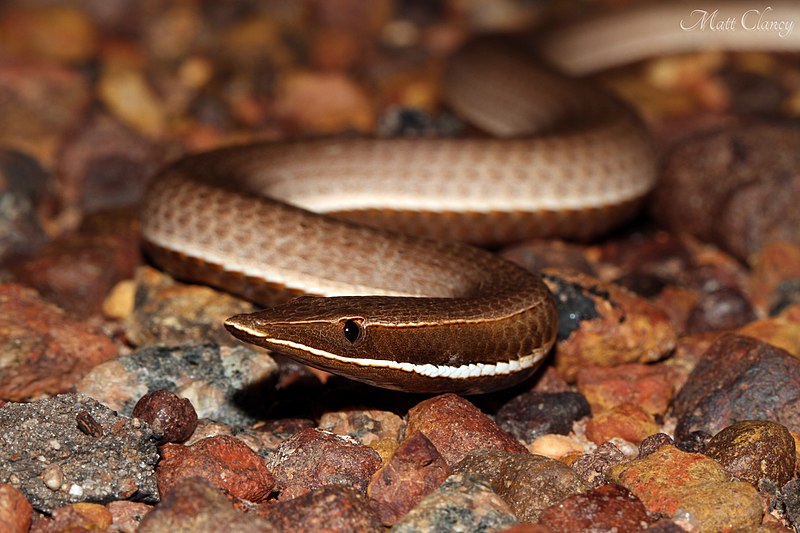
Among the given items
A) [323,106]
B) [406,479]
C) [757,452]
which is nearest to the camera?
[406,479]

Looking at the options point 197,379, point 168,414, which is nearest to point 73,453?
point 168,414

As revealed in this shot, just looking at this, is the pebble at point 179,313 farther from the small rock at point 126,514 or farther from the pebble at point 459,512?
the pebble at point 459,512

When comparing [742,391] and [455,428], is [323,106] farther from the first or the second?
[742,391]

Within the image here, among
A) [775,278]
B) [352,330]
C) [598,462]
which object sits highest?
[352,330]
